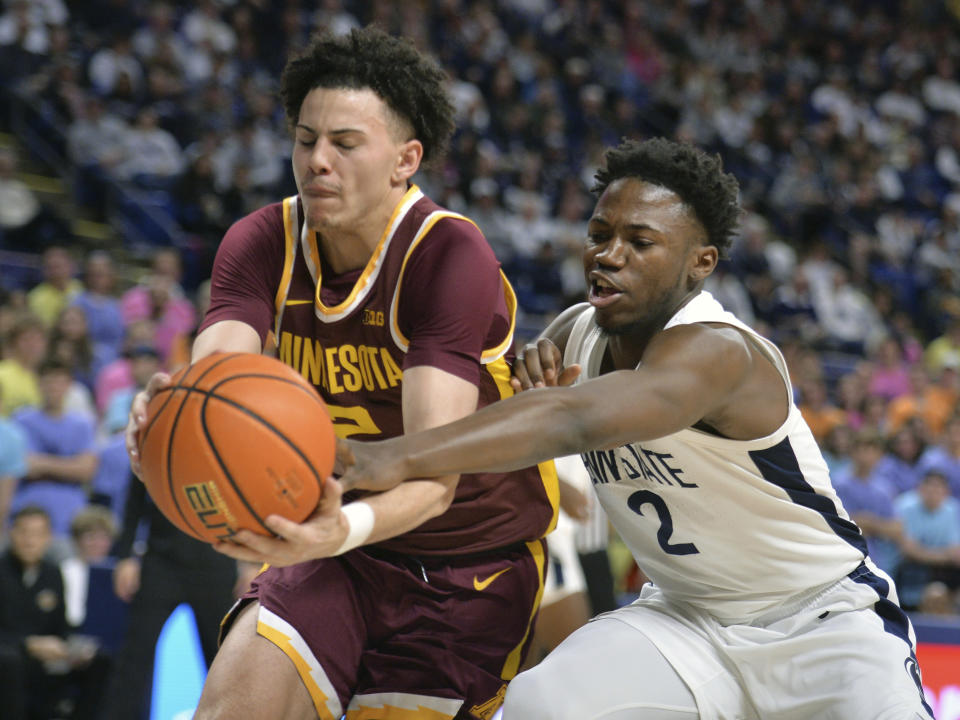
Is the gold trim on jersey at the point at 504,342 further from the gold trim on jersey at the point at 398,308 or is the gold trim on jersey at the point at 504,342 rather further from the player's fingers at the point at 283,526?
the player's fingers at the point at 283,526

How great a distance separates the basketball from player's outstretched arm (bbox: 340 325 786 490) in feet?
0.40

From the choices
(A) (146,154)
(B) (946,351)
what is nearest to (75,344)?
(A) (146,154)

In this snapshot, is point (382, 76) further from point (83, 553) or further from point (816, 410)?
point (816, 410)

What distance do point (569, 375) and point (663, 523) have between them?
462 millimetres

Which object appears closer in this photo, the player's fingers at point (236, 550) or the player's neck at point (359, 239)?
the player's fingers at point (236, 550)

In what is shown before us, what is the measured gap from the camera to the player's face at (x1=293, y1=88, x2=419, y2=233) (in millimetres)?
2850

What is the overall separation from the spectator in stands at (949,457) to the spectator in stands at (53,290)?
6.09 meters

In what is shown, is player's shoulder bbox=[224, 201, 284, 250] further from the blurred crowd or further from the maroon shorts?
the blurred crowd

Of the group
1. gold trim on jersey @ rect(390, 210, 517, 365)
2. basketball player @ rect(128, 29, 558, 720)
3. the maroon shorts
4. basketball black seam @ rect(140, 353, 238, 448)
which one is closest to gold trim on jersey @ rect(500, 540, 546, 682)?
basketball player @ rect(128, 29, 558, 720)

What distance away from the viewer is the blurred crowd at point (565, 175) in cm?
768

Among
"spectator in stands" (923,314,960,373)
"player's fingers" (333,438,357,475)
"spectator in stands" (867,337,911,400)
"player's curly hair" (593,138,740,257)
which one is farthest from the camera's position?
"spectator in stands" (923,314,960,373)

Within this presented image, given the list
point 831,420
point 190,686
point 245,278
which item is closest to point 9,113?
point 190,686

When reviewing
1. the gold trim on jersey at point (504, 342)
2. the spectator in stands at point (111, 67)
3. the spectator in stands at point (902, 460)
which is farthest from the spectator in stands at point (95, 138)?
the gold trim on jersey at point (504, 342)

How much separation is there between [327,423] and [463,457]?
0.29 meters
